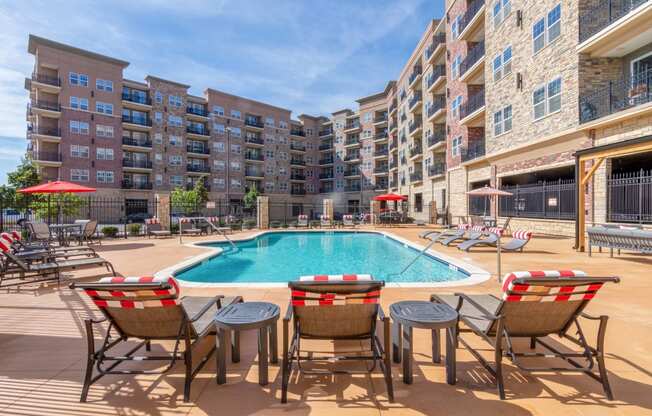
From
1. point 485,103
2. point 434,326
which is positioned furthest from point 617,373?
point 485,103

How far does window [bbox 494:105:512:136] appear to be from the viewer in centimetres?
1848

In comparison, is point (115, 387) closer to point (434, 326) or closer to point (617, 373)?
point (434, 326)

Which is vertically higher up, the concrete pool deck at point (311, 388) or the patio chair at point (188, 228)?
the patio chair at point (188, 228)

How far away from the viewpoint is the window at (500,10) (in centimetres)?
1842

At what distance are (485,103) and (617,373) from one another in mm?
21199

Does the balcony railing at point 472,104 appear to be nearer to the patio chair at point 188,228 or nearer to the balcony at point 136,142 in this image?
the patio chair at point 188,228

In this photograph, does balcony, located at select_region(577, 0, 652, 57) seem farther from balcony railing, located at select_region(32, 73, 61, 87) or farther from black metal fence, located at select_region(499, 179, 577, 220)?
balcony railing, located at select_region(32, 73, 61, 87)

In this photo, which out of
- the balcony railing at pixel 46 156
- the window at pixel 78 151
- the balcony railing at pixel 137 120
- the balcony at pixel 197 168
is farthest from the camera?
the balcony at pixel 197 168

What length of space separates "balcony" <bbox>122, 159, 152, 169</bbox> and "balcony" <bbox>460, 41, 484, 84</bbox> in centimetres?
3714

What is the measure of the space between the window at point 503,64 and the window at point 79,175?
1638 inches

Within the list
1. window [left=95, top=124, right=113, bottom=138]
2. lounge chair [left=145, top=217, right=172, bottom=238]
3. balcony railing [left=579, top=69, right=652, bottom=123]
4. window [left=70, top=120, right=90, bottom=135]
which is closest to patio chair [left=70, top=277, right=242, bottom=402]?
lounge chair [left=145, top=217, right=172, bottom=238]

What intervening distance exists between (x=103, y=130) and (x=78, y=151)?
3602mm

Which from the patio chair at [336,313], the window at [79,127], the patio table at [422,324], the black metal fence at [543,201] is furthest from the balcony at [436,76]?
the window at [79,127]

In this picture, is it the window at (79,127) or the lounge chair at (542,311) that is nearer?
the lounge chair at (542,311)
